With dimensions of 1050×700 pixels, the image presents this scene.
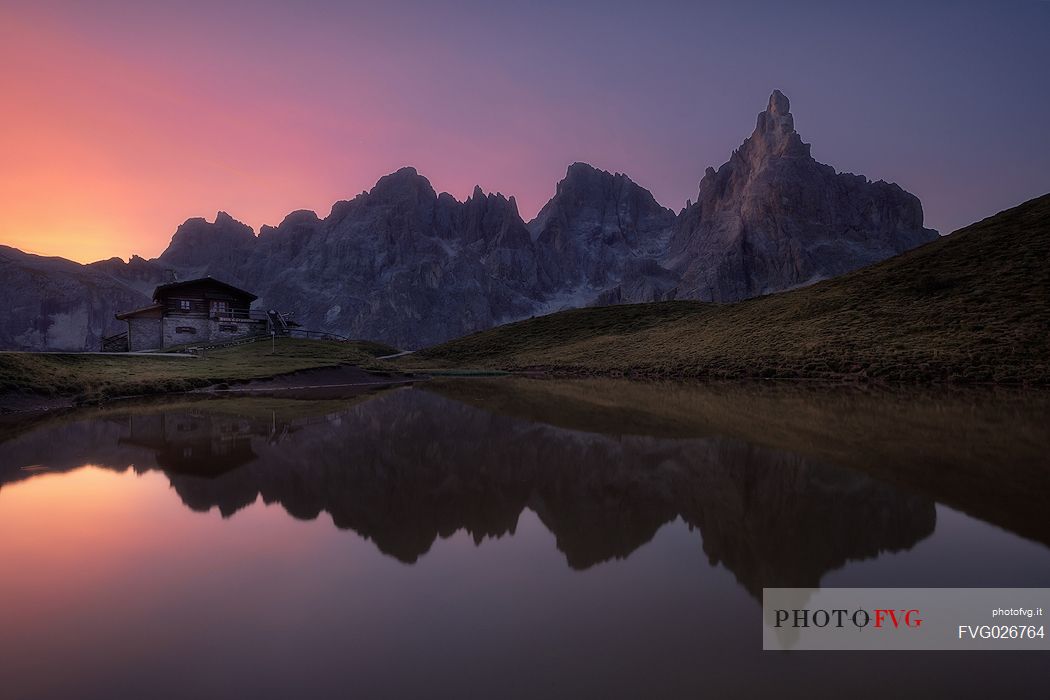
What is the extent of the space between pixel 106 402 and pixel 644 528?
32.0m

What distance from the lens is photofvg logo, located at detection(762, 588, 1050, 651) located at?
170 inches

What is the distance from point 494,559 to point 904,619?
4312 millimetres

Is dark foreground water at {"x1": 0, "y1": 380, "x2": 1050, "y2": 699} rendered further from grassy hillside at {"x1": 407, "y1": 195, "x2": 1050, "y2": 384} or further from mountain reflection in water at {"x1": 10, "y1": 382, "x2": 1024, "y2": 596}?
grassy hillside at {"x1": 407, "y1": 195, "x2": 1050, "y2": 384}

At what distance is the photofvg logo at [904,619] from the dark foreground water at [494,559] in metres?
0.22

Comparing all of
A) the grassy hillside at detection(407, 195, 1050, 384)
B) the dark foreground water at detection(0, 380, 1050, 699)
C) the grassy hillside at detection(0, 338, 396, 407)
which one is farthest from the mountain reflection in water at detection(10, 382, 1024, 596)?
the grassy hillside at detection(407, 195, 1050, 384)

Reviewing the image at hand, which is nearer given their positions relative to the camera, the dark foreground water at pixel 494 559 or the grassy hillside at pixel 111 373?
the dark foreground water at pixel 494 559

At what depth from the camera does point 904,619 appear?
4.73 meters

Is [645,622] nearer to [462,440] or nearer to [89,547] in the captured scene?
[89,547]

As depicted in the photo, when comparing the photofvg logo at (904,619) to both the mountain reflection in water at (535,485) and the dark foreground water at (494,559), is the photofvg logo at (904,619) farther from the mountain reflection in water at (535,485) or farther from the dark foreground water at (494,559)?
the mountain reflection in water at (535,485)

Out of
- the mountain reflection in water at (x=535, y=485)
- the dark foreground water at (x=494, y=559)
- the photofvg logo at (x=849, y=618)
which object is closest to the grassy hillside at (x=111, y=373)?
the mountain reflection in water at (x=535, y=485)

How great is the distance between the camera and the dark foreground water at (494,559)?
395 centimetres

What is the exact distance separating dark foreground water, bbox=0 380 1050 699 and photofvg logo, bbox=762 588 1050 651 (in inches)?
8.9

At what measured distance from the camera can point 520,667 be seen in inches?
158

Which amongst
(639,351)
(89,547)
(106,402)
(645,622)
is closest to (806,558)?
(645,622)
